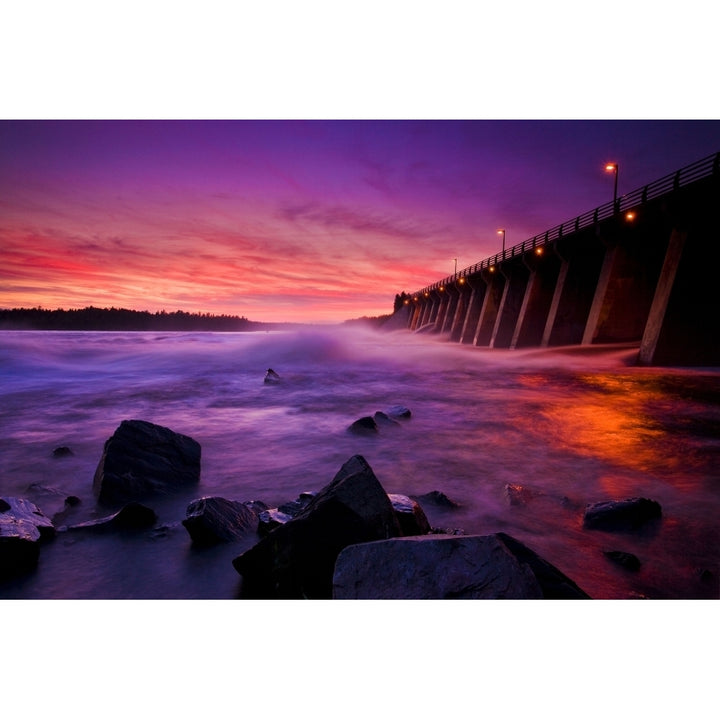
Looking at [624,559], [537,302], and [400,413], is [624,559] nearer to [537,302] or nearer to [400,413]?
[400,413]

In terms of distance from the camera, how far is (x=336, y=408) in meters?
9.73

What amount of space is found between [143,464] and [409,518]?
328cm

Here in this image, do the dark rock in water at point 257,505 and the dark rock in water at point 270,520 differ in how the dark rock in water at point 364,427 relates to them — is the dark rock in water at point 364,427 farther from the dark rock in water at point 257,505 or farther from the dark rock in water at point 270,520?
the dark rock in water at point 270,520

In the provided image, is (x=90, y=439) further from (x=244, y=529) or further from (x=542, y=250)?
(x=542, y=250)

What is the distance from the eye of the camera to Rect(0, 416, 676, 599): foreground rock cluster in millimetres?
1941

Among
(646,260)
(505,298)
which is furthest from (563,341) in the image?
(505,298)

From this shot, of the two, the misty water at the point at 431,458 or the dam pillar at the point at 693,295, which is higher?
the dam pillar at the point at 693,295

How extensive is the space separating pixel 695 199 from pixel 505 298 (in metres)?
18.2

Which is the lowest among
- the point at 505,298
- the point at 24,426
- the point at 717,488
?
the point at 24,426

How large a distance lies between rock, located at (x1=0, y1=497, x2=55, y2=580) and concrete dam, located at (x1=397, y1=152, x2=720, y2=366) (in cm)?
1769

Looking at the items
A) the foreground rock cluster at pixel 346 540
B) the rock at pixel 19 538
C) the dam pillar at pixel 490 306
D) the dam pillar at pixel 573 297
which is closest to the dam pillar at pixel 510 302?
the dam pillar at pixel 490 306

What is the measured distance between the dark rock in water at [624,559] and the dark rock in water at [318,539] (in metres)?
1.75

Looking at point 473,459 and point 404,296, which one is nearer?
point 473,459

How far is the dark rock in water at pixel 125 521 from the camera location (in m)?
3.53
